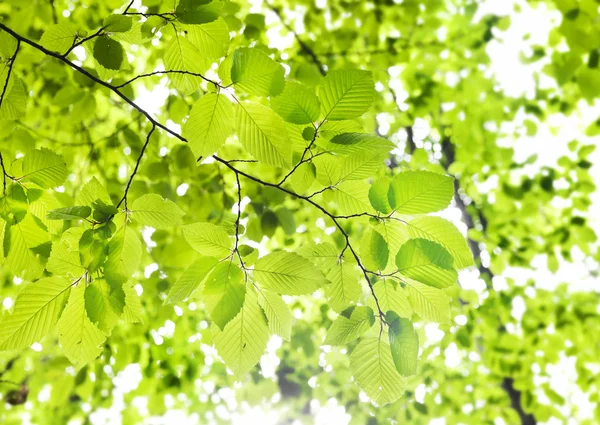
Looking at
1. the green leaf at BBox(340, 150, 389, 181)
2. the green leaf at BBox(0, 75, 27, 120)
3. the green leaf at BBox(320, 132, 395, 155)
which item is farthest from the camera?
the green leaf at BBox(0, 75, 27, 120)

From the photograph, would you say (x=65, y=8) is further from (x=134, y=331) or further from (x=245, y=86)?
(x=245, y=86)

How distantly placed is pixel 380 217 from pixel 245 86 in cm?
34

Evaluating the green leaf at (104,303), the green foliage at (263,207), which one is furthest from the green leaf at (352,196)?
the green leaf at (104,303)

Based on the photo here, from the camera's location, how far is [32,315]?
0.71 m

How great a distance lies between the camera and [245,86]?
683mm

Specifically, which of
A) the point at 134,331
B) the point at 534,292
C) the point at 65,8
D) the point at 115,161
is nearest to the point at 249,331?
the point at 134,331

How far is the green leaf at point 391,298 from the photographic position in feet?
2.61

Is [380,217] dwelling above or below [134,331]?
above

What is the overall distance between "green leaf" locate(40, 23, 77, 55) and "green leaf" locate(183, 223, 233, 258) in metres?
0.49

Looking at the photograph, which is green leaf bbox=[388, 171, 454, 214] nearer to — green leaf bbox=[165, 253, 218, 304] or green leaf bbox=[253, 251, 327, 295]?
green leaf bbox=[253, 251, 327, 295]

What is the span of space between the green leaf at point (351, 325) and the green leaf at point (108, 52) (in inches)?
27.2

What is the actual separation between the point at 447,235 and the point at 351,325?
0.25 meters

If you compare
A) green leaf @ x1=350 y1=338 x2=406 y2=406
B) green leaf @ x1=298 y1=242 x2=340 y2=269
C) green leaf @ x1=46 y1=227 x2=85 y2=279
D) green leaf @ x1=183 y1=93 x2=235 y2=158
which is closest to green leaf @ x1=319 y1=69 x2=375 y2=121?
green leaf @ x1=183 y1=93 x2=235 y2=158

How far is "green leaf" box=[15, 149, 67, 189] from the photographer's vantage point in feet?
2.66
